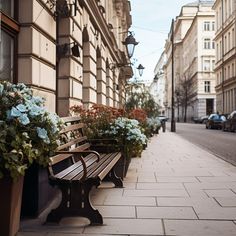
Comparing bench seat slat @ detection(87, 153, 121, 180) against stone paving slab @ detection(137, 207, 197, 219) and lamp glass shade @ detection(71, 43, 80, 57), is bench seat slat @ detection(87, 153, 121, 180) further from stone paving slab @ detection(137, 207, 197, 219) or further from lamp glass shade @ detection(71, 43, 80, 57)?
lamp glass shade @ detection(71, 43, 80, 57)

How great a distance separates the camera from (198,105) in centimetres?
8750

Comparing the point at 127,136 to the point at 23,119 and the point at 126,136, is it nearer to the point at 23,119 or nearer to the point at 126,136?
the point at 126,136

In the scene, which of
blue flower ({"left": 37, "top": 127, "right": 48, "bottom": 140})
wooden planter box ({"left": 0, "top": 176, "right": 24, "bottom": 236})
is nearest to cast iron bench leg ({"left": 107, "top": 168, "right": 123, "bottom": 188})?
wooden planter box ({"left": 0, "top": 176, "right": 24, "bottom": 236})

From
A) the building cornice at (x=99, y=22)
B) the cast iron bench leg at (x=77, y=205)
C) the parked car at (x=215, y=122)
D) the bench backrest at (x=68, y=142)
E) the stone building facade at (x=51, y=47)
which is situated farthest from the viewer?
the parked car at (x=215, y=122)

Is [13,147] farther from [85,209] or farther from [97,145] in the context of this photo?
[97,145]

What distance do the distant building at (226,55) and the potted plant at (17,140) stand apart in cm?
5490

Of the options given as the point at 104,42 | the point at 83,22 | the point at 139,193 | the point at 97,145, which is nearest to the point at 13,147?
the point at 139,193

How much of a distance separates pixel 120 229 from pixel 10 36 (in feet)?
14.7

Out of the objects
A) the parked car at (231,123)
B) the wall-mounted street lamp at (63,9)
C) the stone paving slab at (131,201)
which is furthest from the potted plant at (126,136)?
the parked car at (231,123)

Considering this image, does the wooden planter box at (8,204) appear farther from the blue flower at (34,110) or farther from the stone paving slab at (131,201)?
the stone paving slab at (131,201)

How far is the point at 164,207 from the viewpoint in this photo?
638 cm

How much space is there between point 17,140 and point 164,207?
2.70 meters

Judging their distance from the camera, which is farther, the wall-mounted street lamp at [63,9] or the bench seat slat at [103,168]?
the wall-mounted street lamp at [63,9]

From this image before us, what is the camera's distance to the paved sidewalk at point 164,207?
5.16 m
